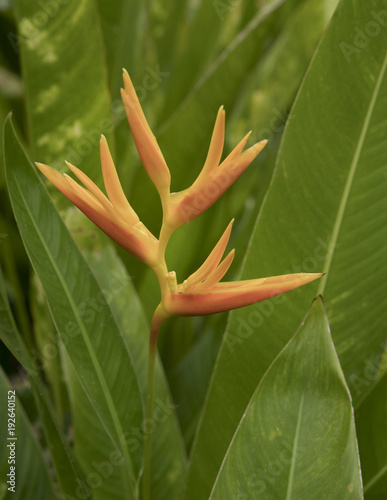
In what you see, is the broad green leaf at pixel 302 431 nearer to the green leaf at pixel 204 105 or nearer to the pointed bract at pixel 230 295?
the pointed bract at pixel 230 295

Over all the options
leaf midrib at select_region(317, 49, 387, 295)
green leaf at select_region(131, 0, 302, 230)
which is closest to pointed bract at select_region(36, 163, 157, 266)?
leaf midrib at select_region(317, 49, 387, 295)

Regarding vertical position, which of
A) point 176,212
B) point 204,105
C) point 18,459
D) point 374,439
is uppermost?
point 204,105

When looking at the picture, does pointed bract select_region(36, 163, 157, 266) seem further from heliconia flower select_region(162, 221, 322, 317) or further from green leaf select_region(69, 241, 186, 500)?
green leaf select_region(69, 241, 186, 500)

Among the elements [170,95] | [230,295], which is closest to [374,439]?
[230,295]

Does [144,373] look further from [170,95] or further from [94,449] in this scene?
[170,95]

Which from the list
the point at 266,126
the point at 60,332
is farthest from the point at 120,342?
the point at 266,126

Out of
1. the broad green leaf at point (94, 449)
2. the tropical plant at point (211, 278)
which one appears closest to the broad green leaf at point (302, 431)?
the tropical plant at point (211, 278)
